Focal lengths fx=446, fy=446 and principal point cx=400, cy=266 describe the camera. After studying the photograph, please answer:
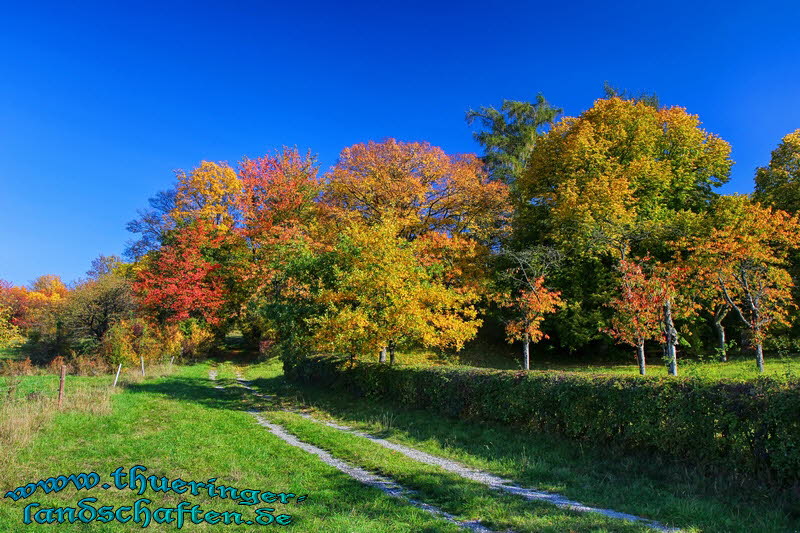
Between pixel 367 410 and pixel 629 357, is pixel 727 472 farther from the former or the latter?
pixel 629 357

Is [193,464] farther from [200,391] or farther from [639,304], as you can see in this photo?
[639,304]

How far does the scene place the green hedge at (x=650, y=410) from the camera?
5.95m

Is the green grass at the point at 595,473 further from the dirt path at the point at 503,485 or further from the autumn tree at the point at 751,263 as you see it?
the autumn tree at the point at 751,263

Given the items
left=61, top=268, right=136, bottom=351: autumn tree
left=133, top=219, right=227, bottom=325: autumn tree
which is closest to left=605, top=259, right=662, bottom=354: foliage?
left=133, top=219, right=227, bottom=325: autumn tree

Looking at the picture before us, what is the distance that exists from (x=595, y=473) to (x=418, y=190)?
21.6 metres

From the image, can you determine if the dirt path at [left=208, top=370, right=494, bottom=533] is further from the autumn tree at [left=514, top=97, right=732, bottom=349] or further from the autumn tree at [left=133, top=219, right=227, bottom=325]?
the autumn tree at [left=133, top=219, right=227, bottom=325]

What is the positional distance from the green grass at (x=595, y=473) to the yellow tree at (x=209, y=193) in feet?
88.5

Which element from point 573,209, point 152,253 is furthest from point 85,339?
point 573,209

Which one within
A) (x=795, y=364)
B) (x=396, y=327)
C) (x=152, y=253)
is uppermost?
(x=152, y=253)

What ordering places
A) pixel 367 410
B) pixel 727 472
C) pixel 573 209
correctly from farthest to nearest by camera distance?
pixel 573 209, pixel 367 410, pixel 727 472

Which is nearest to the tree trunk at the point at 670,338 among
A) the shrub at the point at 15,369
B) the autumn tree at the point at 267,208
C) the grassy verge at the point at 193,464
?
the grassy verge at the point at 193,464

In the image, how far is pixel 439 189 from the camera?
29.0 m

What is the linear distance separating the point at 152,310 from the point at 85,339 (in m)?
4.02

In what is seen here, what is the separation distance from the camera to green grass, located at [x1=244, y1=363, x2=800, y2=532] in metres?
5.45
